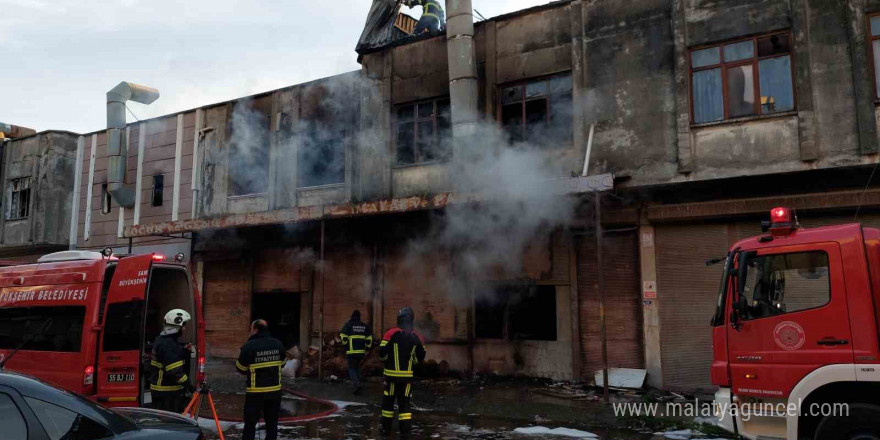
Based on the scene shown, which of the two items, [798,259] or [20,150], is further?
[20,150]

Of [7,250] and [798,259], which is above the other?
[7,250]

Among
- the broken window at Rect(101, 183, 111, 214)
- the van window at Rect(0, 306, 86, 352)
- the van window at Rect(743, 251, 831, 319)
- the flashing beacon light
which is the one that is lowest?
the van window at Rect(0, 306, 86, 352)

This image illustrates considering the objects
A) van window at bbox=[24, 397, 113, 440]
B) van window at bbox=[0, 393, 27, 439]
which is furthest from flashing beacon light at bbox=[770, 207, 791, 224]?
van window at bbox=[0, 393, 27, 439]

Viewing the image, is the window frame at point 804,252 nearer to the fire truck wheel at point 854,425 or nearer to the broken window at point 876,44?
the fire truck wheel at point 854,425

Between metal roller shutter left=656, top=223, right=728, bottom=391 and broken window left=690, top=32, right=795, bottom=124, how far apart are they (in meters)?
2.12

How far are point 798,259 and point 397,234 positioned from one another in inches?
356

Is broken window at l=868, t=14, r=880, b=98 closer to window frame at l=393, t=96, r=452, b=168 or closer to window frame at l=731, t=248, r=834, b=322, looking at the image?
window frame at l=731, t=248, r=834, b=322

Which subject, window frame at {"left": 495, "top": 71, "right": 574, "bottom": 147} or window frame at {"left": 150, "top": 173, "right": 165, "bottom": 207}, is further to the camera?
window frame at {"left": 150, "top": 173, "right": 165, "bottom": 207}

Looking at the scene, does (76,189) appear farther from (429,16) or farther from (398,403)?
(398,403)

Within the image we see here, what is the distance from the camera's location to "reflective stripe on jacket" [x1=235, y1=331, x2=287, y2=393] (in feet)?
21.3

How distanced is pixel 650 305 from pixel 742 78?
4352 millimetres

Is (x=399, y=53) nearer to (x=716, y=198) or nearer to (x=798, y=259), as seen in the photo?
(x=716, y=198)

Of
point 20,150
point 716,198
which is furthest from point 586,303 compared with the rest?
point 20,150

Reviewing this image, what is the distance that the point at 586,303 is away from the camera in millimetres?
11484
